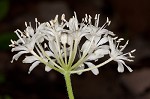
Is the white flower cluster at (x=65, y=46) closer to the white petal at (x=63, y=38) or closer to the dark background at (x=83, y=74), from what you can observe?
the white petal at (x=63, y=38)

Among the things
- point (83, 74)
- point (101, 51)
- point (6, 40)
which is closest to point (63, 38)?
point (101, 51)

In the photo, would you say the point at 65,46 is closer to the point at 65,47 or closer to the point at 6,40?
the point at 65,47

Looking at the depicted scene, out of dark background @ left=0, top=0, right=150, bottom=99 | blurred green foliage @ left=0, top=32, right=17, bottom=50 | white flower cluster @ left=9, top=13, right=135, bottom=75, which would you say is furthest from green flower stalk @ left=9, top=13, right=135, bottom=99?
blurred green foliage @ left=0, top=32, right=17, bottom=50

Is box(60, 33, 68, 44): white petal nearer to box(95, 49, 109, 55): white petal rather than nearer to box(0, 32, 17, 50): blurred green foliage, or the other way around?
box(95, 49, 109, 55): white petal

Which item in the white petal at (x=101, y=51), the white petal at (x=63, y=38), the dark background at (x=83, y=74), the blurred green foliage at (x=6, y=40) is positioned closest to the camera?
the white petal at (x=63, y=38)

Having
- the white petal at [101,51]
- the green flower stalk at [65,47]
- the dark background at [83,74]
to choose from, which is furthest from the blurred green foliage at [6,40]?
the white petal at [101,51]

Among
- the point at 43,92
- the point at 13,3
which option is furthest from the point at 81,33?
the point at 13,3

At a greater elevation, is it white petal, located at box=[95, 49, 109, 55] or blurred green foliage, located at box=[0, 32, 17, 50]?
blurred green foliage, located at box=[0, 32, 17, 50]

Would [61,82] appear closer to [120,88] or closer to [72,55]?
[120,88]
